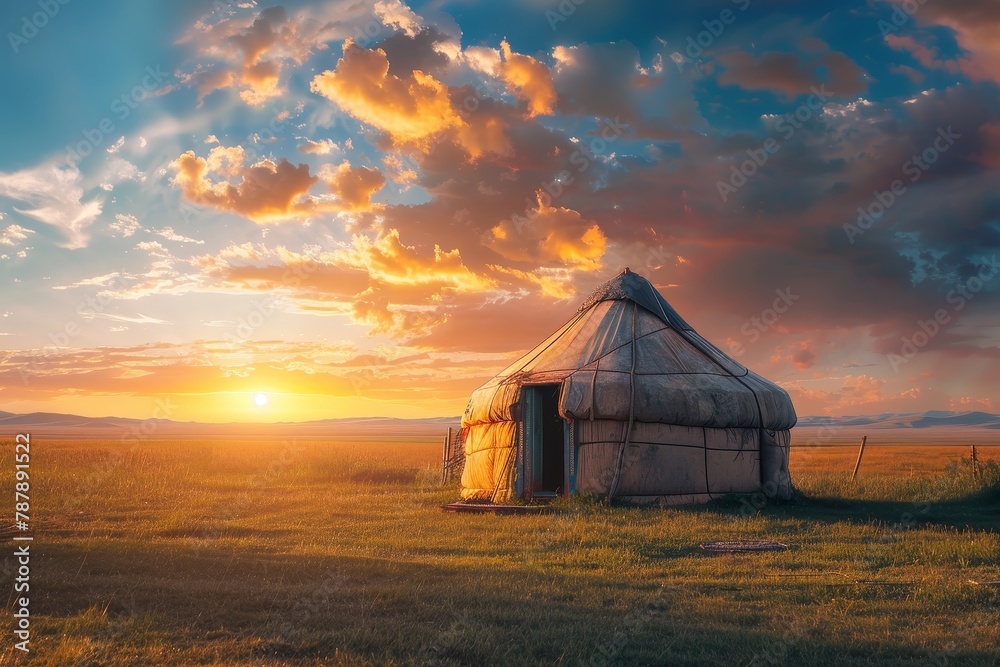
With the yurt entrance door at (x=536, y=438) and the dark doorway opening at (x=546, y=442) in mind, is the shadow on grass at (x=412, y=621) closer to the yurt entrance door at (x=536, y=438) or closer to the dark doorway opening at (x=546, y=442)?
the yurt entrance door at (x=536, y=438)

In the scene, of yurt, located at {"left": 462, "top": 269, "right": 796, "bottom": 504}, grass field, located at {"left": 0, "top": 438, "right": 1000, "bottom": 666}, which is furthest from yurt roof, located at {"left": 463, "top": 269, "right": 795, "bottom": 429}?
grass field, located at {"left": 0, "top": 438, "right": 1000, "bottom": 666}

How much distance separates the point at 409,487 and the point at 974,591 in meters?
13.4

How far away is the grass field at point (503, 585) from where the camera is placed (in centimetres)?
496

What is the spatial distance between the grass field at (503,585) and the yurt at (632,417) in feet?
2.81

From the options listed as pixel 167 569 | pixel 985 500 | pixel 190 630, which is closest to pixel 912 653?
pixel 190 630

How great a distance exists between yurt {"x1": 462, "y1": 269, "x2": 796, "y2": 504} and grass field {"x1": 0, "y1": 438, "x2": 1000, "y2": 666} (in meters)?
0.86

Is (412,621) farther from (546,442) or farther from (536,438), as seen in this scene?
(546,442)

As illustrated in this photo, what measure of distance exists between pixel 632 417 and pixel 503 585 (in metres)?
6.93

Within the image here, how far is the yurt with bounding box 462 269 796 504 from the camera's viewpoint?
13.6 meters

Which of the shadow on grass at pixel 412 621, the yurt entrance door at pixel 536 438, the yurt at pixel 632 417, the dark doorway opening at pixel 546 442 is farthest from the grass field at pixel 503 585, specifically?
the dark doorway opening at pixel 546 442

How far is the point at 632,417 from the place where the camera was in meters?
13.5

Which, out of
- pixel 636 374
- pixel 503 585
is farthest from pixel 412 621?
pixel 636 374

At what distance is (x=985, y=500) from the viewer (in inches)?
598

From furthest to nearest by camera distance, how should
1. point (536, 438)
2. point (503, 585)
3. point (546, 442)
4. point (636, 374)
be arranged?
point (546, 442) → point (536, 438) → point (636, 374) → point (503, 585)
